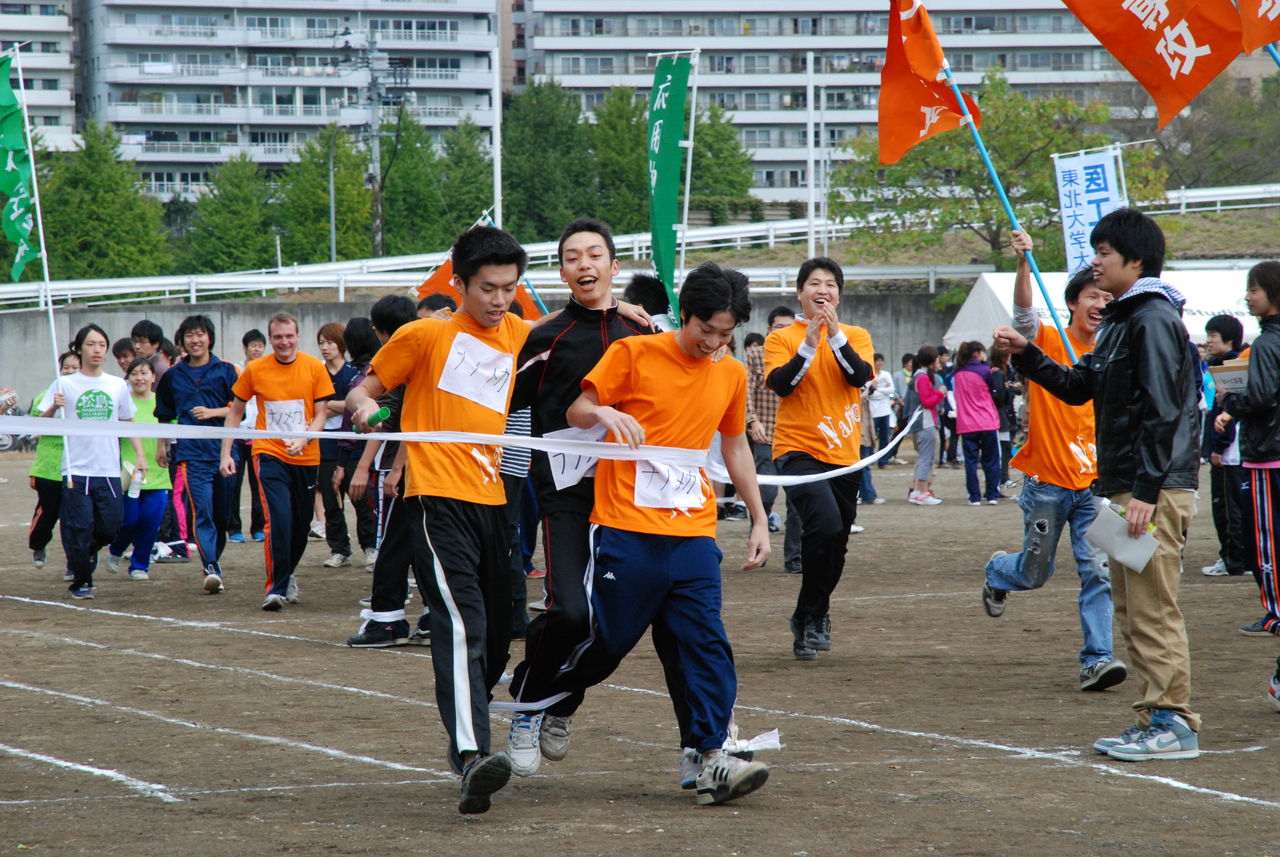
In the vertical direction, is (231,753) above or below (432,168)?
below

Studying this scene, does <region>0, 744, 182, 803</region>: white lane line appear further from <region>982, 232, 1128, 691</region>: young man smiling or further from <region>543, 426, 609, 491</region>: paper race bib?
<region>982, 232, 1128, 691</region>: young man smiling

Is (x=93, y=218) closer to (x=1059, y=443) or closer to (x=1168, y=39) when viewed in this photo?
(x=1168, y=39)

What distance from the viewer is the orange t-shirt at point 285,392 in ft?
35.6

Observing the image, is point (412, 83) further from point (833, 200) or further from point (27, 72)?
point (833, 200)

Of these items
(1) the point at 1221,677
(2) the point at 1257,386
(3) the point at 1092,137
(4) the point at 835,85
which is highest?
(4) the point at 835,85

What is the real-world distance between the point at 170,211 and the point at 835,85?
147 feet

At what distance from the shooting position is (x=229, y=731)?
652cm

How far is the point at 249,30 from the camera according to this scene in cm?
9644

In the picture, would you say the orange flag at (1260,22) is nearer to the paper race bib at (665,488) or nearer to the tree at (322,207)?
the paper race bib at (665,488)

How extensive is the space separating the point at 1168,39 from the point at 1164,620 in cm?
341

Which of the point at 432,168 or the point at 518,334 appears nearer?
the point at 518,334

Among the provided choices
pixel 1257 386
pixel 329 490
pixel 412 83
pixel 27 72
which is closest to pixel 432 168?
pixel 412 83

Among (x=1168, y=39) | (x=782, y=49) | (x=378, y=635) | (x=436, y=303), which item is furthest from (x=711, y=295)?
(x=782, y=49)

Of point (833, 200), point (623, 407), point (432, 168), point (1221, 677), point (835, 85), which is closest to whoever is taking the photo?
point (623, 407)
